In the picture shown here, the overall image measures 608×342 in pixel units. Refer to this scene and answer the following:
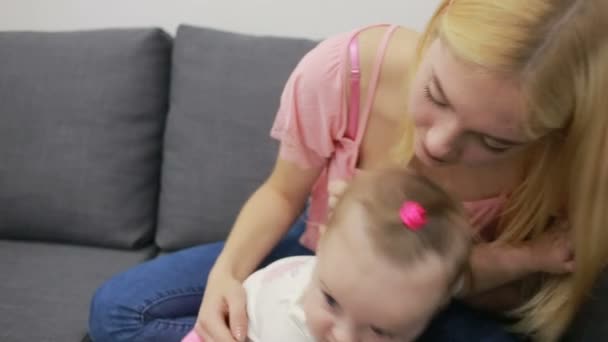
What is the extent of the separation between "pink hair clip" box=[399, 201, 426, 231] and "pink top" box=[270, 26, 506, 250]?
0.26 metres

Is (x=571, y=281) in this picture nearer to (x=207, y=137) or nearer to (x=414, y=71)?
(x=414, y=71)

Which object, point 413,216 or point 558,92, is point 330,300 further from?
point 558,92

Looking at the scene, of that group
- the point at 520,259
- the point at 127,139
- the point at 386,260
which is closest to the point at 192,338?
the point at 386,260

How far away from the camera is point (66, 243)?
161cm

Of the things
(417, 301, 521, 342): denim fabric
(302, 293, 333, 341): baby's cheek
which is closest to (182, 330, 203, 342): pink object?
(302, 293, 333, 341): baby's cheek

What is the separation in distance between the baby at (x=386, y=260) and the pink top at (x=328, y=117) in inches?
8.0

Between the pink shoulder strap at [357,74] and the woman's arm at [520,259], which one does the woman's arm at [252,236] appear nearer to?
the pink shoulder strap at [357,74]

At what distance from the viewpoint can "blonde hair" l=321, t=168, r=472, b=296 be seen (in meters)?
0.83

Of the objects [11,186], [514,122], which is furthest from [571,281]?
[11,186]

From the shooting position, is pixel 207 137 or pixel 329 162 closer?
pixel 329 162

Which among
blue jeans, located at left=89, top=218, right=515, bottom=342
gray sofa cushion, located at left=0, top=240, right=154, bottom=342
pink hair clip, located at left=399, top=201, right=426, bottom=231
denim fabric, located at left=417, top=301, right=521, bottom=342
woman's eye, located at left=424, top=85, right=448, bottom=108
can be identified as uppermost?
woman's eye, located at left=424, top=85, right=448, bottom=108

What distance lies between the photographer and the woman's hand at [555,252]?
3.30 feet

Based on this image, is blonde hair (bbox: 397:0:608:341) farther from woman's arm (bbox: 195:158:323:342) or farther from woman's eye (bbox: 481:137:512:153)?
woman's arm (bbox: 195:158:323:342)

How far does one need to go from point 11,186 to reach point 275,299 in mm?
865
